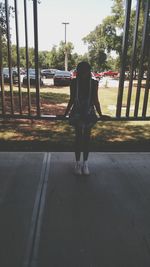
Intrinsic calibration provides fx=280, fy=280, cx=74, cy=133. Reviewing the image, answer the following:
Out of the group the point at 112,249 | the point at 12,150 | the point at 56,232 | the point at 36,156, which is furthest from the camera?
the point at 12,150

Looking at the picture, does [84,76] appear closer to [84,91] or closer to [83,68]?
[83,68]

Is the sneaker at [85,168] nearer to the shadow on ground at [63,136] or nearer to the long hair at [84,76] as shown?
the long hair at [84,76]

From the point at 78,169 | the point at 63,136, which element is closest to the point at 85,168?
the point at 78,169

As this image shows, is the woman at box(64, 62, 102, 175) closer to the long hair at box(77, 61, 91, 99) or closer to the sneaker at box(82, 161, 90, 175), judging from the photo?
the long hair at box(77, 61, 91, 99)

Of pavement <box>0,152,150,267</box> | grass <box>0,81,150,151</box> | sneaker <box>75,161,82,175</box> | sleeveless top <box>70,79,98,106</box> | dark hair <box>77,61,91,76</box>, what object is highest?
dark hair <box>77,61,91,76</box>

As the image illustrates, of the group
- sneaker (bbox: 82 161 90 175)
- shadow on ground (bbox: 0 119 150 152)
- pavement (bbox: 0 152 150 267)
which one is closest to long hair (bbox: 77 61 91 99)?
sneaker (bbox: 82 161 90 175)

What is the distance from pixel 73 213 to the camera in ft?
10.8

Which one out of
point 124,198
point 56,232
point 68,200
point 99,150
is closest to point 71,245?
point 56,232

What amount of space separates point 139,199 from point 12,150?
116 inches

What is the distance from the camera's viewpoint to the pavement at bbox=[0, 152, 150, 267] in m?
2.58

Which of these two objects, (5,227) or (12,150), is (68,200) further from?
(12,150)

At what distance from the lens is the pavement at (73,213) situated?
8.46 ft

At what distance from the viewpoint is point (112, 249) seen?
267cm

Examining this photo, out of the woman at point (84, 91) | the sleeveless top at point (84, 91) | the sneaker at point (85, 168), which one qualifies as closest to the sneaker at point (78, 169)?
the sneaker at point (85, 168)
